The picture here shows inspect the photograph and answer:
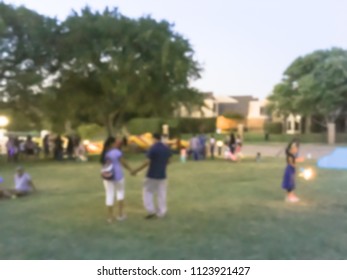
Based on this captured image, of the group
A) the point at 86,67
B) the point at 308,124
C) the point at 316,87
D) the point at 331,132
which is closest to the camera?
the point at 331,132

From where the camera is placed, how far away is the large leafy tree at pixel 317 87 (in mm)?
6930

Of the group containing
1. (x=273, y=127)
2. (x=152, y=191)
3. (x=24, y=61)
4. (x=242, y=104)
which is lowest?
(x=152, y=191)

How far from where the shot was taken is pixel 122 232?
16.4 ft

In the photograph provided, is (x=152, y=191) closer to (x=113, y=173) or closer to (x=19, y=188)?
(x=113, y=173)

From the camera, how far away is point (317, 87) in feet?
28.9

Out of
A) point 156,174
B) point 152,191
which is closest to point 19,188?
point 152,191

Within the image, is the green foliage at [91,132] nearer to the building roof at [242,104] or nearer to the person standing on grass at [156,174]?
the building roof at [242,104]

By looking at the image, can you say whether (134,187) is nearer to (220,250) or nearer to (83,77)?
(220,250)

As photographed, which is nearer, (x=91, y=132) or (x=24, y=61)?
(x=91, y=132)

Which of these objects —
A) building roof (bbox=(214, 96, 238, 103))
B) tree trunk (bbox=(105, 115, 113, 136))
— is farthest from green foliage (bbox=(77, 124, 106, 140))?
building roof (bbox=(214, 96, 238, 103))

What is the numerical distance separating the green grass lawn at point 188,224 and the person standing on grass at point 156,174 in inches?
6.9

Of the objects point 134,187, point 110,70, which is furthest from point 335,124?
point 110,70

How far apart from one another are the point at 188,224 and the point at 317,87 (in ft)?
15.0

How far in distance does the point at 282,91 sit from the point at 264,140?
727 mm
